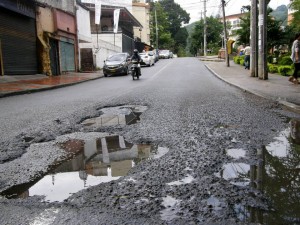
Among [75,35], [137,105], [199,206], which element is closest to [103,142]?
[199,206]

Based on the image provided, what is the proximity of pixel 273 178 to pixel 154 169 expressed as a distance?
123 cm

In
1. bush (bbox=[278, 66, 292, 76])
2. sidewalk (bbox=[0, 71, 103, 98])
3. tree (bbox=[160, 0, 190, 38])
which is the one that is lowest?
sidewalk (bbox=[0, 71, 103, 98])

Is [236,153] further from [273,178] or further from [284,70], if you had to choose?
[284,70]

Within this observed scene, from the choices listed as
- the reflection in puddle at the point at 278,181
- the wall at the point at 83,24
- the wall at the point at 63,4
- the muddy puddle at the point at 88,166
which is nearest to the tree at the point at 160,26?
the wall at the point at 83,24

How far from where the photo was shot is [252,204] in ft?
9.10

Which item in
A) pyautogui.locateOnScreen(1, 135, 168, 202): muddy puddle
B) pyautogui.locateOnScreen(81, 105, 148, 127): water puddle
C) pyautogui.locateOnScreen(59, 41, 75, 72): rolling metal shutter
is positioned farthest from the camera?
pyautogui.locateOnScreen(59, 41, 75, 72): rolling metal shutter

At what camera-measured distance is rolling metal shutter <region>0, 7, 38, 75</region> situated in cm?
1844

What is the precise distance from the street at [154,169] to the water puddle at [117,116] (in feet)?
0.14

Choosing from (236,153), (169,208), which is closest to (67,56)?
(236,153)

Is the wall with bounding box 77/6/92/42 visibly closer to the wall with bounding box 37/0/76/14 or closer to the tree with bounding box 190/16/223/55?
the wall with bounding box 37/0/76/14

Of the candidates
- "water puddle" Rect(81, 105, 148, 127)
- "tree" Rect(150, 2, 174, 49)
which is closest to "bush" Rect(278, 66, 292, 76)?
"water puddle" Rect(81, 105, 148, 127)

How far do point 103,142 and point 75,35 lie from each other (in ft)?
83.0

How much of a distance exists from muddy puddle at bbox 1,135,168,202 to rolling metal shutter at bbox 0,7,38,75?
15.3 meters

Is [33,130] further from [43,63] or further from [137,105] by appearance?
[43,63]
